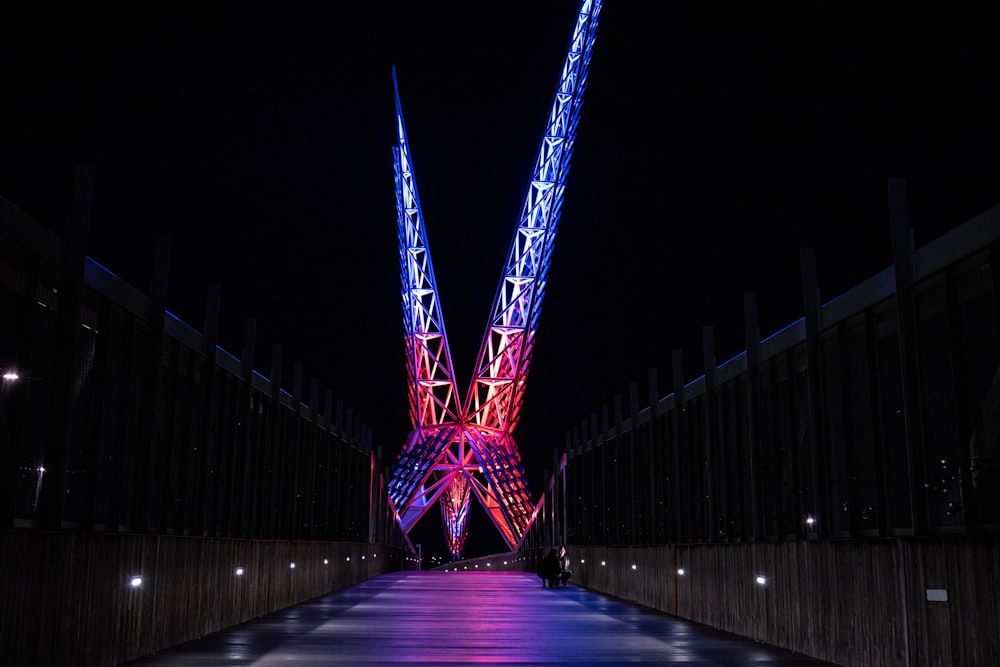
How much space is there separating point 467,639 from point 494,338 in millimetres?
47246

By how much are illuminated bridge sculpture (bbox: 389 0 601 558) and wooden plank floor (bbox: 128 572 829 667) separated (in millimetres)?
34839

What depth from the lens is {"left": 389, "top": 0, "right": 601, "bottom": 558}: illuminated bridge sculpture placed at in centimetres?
5406

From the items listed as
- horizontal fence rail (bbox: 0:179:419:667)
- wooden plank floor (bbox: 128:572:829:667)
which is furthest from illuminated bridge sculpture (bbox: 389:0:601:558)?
wooden plank floor (bbox: 128:572:829:667)

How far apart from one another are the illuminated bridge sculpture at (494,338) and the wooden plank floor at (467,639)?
114ft

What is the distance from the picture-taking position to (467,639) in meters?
14.2

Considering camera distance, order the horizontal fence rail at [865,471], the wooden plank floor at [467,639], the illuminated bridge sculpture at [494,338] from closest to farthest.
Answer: the horizontal fence rail at [865,471] < the wooden plank floor at [467,639] < the illuminated bridge sculpture at [494,338]

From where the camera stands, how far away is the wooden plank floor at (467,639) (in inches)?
458

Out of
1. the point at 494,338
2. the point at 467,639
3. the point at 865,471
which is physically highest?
the point at 494,338

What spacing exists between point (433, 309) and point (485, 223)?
5.98 meters

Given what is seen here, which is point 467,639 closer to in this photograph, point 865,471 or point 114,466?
point 114,466

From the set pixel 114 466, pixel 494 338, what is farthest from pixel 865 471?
pixel 494 338

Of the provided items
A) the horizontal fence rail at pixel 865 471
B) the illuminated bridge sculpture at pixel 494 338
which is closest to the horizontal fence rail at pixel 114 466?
the horizontal fence rail at pixel 865 471

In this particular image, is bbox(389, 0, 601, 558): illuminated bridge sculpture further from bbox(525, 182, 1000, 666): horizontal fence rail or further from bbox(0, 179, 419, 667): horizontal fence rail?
bbox(525, 182, 1000, 666): horizontal fence rail

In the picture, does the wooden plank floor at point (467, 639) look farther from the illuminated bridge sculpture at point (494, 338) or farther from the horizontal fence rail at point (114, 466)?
the illuminated bridge sculpture at point (494, 338)
